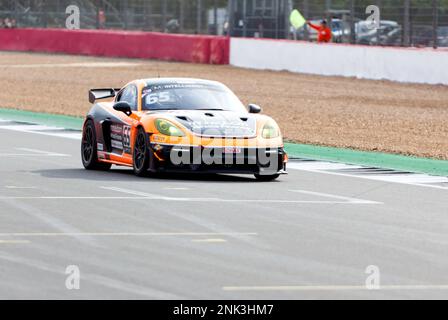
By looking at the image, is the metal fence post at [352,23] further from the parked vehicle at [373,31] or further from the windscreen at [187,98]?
the windscreen at [187,98]

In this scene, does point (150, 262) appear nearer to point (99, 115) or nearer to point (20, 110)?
point (99, 115)

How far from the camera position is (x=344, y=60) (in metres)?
43.4

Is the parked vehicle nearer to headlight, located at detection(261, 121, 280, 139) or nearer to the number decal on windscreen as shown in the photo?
the number decal on windscreen

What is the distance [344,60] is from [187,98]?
26.1 metres

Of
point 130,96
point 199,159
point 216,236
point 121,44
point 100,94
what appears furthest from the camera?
point 121,44

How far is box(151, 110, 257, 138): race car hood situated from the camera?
16625 millimetres

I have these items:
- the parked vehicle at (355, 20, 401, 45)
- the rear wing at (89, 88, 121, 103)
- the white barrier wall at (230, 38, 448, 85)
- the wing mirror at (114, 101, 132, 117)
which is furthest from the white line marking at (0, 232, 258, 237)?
the parked vehicle at (355, 20, 401, 45)

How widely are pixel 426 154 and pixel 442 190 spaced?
176 inches

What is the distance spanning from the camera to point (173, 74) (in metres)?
43.1

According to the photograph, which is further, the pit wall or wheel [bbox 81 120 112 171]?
the pit wall

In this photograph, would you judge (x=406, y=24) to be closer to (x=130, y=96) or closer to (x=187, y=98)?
(x=130, y=96)

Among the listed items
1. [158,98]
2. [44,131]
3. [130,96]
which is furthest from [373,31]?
[158,98]

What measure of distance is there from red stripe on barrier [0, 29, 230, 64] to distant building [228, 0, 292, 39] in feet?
2.64

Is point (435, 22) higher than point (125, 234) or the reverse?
higher
